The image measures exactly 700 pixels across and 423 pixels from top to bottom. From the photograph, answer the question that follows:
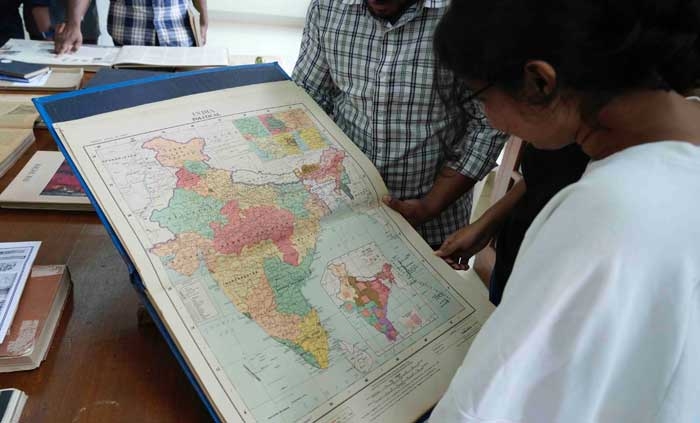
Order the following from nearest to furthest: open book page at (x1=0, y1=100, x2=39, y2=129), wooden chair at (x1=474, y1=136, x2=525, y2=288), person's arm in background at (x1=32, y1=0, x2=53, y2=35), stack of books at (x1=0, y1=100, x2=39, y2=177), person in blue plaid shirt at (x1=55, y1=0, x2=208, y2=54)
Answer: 1. stack of books at (x1=0, y1=100, x2=39, y2=177)
2. open book page at (x1=0, y1=100, x2=39, y2=129)
3. person in blue plaid shirt at (x1=55, y1=0, x2=208, y2=54)
4. wooden chair at (x1=474, y1=136, x2=525, y2=288)
5. person's arm in background at (x1=32, y1=0, x2=53, y2=35)

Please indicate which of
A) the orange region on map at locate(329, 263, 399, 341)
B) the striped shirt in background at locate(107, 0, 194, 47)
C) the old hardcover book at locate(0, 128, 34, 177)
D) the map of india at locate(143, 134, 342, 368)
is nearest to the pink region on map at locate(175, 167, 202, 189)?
the map of india at locate(143, 134, 342, 368)

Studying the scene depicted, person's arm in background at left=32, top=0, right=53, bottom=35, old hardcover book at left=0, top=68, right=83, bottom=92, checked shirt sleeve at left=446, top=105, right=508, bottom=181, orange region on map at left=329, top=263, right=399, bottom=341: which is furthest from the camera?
person's arm in background at left=32, top=0, right=53, bottom=35

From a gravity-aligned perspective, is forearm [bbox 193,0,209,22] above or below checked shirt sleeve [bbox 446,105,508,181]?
below

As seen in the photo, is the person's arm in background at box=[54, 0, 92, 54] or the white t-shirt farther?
the person's arm in background at box=[54, 0, 92, 54]

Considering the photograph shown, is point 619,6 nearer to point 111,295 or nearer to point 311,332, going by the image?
point 311,332

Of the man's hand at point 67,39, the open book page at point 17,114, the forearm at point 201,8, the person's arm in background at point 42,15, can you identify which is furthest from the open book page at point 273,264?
the person's arm in background at point 42,15

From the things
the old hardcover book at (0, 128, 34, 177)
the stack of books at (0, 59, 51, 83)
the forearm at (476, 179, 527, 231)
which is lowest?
the stack of books at (0, 59, 51, 83)

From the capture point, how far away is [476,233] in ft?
2.85

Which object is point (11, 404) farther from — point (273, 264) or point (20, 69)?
point (20, 69)

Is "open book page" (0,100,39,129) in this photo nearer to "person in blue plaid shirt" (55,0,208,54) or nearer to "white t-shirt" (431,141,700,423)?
"person in blue plaid shirt" (55,0,208,54)

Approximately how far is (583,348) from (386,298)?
31cm

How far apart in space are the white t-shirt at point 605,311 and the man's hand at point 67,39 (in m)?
1.68

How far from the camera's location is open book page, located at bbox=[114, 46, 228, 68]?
1.45 meters

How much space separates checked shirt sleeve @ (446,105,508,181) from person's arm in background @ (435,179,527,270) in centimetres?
7
